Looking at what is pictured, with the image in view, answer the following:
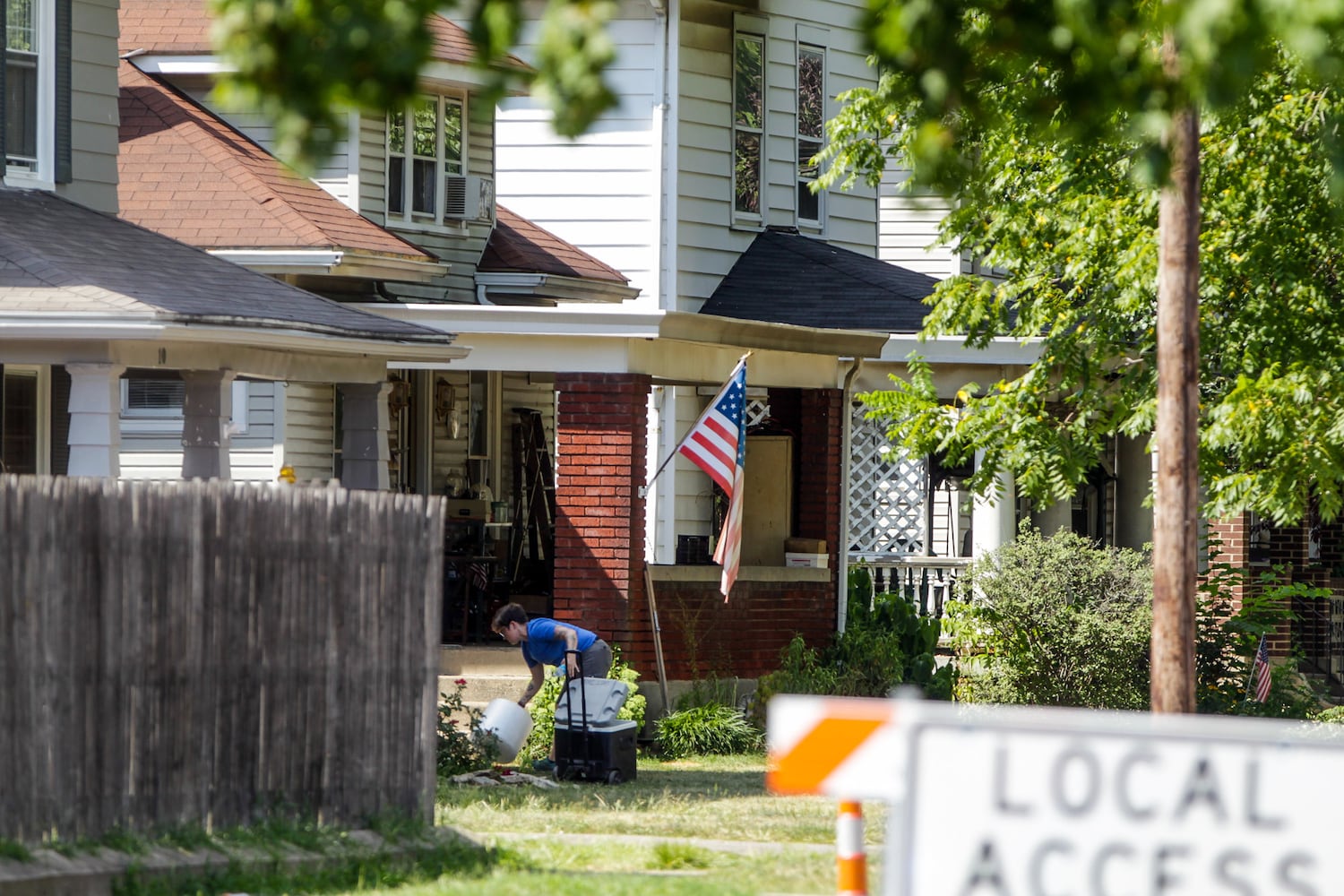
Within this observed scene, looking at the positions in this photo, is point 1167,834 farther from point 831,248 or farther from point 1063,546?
point 831,248

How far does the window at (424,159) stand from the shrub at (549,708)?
638 centimetres

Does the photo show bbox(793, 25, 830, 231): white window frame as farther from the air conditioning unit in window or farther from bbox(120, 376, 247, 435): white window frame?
bbox(120, 376, 247, 435): white window frame

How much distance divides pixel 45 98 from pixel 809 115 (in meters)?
9.69

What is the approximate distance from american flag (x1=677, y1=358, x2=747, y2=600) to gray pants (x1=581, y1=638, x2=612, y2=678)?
1.93 m

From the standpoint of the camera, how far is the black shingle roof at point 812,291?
20.5 m

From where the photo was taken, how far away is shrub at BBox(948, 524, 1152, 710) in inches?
679

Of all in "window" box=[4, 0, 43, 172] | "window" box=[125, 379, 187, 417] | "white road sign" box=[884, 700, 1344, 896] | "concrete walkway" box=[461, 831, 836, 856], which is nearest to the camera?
"white road sign" box=[884, 700, 1344, 896]

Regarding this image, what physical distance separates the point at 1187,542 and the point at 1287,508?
8.87ft

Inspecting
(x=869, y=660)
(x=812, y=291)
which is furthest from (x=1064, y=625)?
(x=812, y=291)

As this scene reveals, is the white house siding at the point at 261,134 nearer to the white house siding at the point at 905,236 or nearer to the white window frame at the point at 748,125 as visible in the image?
the white window frame at the point at 748,125

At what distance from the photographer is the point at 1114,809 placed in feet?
17.6

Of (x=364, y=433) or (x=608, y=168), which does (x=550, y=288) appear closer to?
(x=608, y=168)

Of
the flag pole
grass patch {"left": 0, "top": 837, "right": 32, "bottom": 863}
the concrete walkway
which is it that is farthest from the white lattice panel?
grass patch {"left": 0, "top": 837, "right": 32, "bottom": 863}

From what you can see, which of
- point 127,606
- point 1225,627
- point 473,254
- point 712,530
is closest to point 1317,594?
point 1225,627
